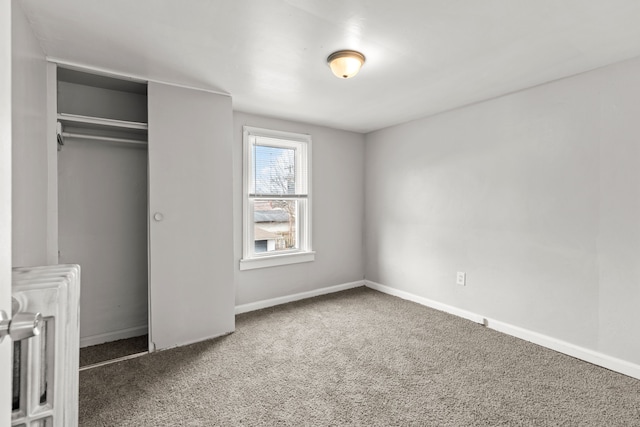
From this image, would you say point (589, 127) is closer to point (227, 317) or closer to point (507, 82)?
point (507, 82)

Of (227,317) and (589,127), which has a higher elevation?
(589,127)

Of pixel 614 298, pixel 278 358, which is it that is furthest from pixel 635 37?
pixel 278 358

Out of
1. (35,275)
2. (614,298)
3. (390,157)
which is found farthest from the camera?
(390,157)

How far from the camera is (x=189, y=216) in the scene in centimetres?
277

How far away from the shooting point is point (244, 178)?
3.54 meters

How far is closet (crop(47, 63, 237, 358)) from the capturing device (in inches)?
103

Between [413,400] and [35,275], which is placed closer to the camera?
[35,275]

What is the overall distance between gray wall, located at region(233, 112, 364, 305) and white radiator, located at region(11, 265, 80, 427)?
2163 millimetres

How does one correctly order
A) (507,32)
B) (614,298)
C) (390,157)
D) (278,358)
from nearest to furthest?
(507,32), (614,298), (278,358), (390,157)

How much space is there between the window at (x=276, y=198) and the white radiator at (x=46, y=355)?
218cm

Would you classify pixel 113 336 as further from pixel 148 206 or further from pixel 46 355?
pixel 46 355

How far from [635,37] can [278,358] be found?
3234 millimetres

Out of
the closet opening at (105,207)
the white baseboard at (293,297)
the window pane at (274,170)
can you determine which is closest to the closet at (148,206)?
the closet opening at (105,207)

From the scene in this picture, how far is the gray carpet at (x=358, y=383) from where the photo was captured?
6.09ft
